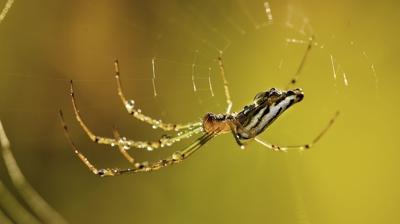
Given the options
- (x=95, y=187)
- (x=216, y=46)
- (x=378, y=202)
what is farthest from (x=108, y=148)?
(x=378, y=202)

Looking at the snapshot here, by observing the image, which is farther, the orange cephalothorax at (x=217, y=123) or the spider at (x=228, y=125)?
the orange cephalothorax at (x=217, y=123)

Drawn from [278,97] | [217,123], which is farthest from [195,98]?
[278,97]

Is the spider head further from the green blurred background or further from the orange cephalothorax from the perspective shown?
the green blurred background

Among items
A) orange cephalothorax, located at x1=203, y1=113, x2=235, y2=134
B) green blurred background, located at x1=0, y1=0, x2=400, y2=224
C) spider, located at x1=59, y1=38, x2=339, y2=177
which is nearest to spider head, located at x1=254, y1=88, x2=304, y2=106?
spider, located at x1=59, y1=38, x2=339, y2=177

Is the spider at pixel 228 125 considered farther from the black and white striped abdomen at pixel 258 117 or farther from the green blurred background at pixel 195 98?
the green blurred background at pixel 195 98

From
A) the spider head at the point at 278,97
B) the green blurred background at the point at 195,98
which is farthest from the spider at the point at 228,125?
the green blurred background at the point at 195,98

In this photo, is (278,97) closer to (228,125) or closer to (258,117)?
(258,117)
